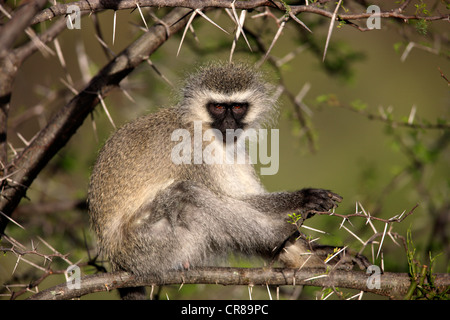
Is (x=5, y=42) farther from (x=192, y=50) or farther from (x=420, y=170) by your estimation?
(x=420, y=170)

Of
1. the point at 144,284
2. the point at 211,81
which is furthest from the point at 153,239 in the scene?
the point at 211,81

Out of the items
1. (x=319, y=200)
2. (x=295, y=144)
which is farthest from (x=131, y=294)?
(x=295, y=144)

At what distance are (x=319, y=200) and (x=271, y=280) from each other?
99cm

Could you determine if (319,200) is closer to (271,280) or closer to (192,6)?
(271,280)

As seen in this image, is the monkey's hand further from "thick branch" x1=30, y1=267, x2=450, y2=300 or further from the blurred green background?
"thick branch" x1=30, y1=267, x2=450, y2=300

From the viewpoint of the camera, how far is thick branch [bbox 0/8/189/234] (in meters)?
4.16

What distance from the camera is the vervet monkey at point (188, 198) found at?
171 inches

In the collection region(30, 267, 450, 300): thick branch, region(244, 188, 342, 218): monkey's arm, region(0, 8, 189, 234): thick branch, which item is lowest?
region(30, 267, 450, 300): thick branch

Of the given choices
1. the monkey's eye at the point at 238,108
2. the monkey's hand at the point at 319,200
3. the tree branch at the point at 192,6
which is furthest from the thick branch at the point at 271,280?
the monkey's eye at the point at 238,108

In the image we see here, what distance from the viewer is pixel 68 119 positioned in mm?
4418

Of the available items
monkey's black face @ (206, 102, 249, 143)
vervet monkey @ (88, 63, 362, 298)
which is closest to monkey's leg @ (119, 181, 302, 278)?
vervet monkey @ (88, 63, 362, 298)

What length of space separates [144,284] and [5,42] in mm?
2744

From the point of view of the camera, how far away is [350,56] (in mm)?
5980

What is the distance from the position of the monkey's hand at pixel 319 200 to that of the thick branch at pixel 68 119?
1.95 m
